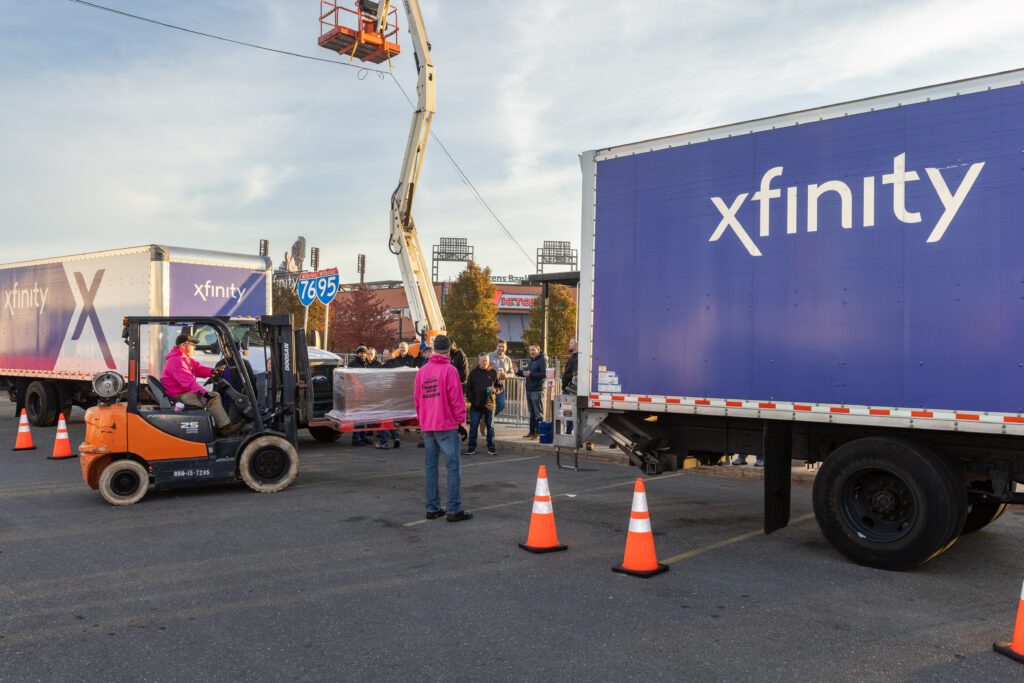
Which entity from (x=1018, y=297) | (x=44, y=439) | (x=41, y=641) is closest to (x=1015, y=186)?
(x=1018, y=297)

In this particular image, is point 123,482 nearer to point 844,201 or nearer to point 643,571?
point 643,571

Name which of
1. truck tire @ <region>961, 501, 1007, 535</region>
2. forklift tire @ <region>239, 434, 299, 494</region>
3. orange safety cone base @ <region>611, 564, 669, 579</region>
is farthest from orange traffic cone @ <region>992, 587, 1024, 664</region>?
forklift tire @ <region>239, 434, 299, 494</region>

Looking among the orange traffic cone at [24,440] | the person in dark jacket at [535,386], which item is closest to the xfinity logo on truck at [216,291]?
the orange traffic cone at [24,440]

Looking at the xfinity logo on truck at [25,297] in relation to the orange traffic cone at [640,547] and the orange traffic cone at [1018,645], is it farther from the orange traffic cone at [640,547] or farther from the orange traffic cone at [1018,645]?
the orange traffic cone at [1018,645]

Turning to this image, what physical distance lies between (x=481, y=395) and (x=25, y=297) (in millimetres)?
11968

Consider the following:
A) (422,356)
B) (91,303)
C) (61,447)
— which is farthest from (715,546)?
(91,303)

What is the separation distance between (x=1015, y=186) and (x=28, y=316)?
19.0 meters

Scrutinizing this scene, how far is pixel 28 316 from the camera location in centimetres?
1745

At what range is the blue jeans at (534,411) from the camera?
14.8 m

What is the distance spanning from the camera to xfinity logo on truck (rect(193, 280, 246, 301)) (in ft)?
46.9

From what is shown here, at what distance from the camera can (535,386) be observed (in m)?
14.9

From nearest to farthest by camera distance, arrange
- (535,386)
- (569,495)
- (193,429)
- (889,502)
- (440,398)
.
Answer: (889,502) → (440,398) → (193,429) → (569,495) → (535,386)

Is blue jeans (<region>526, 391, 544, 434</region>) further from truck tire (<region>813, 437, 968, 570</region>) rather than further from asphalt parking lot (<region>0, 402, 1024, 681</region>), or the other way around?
truck tire (<region>813, 437, 968, 570</region>)

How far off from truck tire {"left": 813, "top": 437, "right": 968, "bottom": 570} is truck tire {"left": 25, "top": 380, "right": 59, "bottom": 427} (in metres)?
16.5
